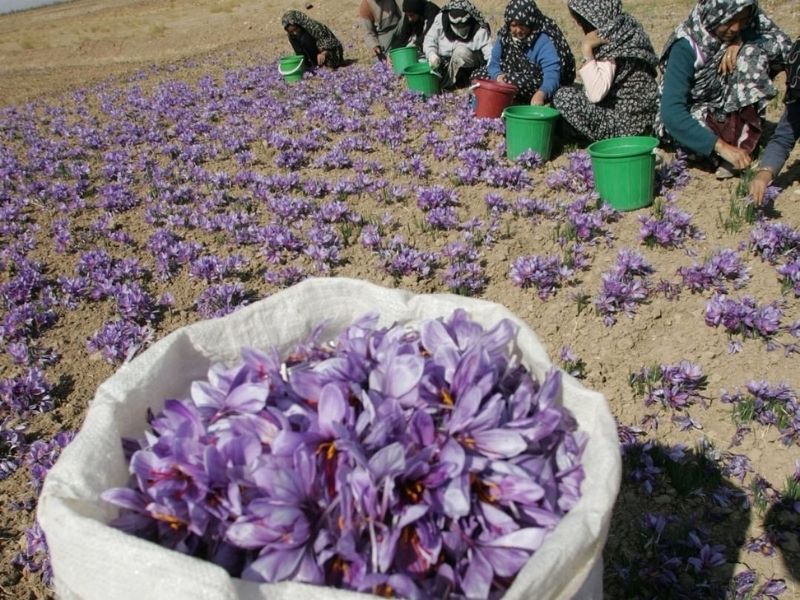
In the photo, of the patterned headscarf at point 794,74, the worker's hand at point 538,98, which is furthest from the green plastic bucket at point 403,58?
the patterned headscarf at point 794,74

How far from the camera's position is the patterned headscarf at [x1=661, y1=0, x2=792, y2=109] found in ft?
16.9

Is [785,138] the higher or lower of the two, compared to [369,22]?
lower

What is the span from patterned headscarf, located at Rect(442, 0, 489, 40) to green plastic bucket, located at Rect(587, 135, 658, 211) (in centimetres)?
443

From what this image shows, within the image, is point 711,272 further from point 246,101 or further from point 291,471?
point 246,101

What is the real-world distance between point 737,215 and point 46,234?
596 centimetres

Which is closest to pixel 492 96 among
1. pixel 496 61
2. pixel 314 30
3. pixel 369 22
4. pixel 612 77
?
pixel 496 61

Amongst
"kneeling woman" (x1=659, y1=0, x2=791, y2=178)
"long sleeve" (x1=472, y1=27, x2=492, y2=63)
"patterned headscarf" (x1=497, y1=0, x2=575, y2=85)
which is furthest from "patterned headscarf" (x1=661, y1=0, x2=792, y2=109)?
"long sleeve" (x1=472, y1=27, x2=492, y2=63)

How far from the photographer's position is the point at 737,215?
470cm

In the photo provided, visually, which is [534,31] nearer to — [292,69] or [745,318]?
[745,318]

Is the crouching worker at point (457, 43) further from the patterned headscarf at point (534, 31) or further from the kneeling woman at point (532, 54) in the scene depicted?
the patterned headscarf at point (534, 31)

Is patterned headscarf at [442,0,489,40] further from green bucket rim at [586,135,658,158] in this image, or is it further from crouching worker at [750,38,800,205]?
crouching worker at [750,38,800,205]

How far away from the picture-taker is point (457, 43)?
9078 millimetres

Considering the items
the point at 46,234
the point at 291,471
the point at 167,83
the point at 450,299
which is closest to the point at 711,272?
the point at 450,299

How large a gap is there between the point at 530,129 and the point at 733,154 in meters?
1.75
